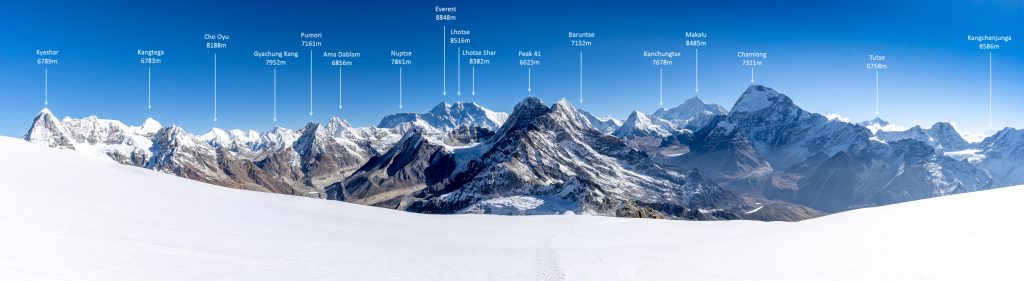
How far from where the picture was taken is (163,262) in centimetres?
2562

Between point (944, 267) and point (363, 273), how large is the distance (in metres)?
27.2

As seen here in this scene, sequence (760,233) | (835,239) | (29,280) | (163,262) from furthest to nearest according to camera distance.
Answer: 1. (760,233)
2. (835,239)
3. (163,262)
4. (29,280)

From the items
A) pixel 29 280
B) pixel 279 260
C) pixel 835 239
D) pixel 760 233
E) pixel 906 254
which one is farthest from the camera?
pixel 760 233

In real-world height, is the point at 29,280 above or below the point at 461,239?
above

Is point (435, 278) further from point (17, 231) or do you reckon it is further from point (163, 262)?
point (17, 231)

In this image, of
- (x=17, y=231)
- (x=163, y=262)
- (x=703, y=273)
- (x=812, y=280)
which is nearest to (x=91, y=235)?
(x=17, y=231)

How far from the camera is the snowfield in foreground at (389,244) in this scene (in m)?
24.9

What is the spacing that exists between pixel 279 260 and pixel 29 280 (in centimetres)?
1131

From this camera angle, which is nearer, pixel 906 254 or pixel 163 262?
pixel 163 262

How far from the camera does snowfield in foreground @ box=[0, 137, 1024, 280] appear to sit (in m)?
24.9

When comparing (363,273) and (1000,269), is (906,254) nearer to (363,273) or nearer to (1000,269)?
(1000,269)

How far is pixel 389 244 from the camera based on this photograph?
38250mm

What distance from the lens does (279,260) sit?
97.9ft

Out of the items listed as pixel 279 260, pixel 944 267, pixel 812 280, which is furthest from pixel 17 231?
pixel 944 267
